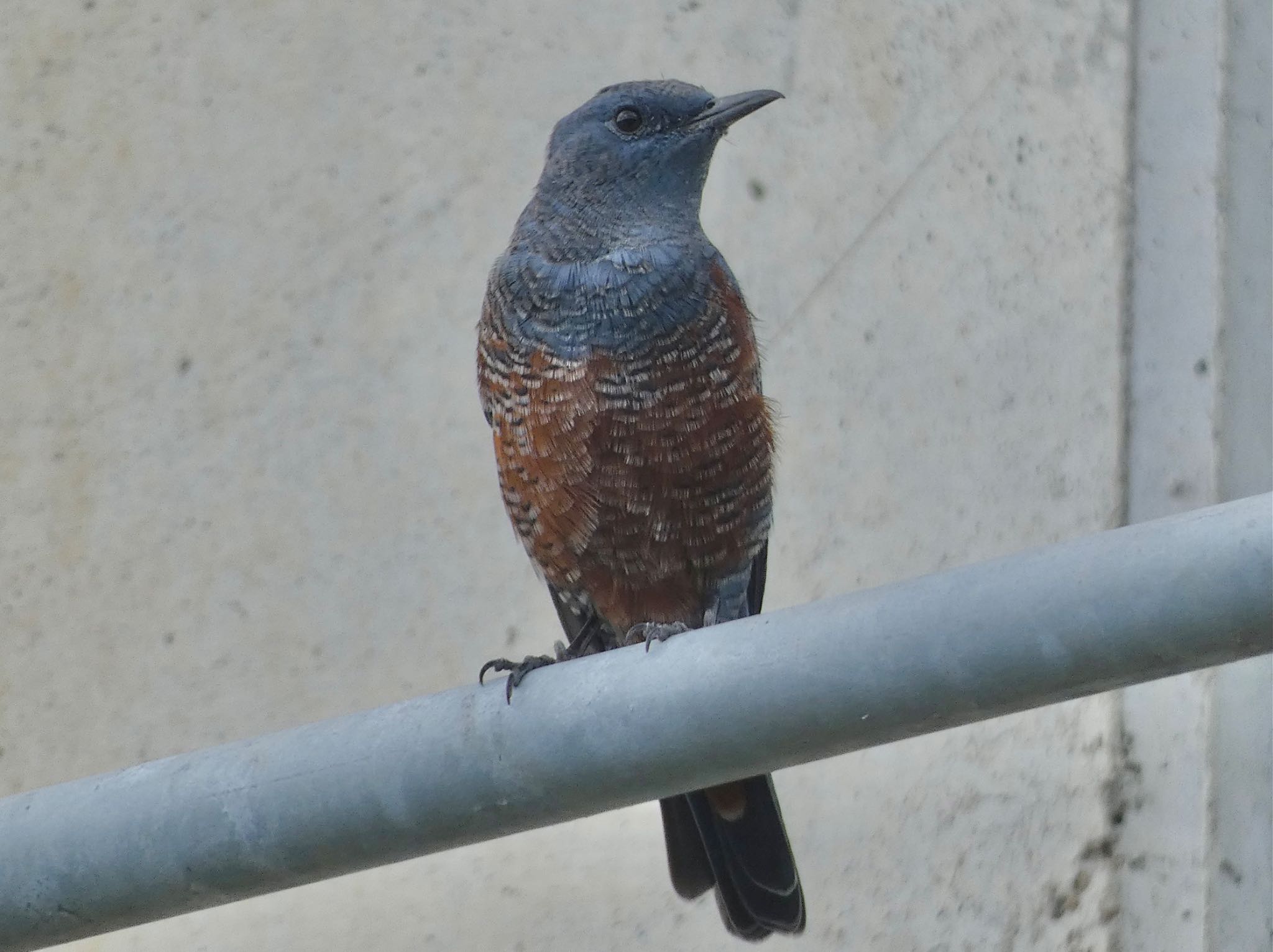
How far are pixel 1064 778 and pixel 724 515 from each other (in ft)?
3.10

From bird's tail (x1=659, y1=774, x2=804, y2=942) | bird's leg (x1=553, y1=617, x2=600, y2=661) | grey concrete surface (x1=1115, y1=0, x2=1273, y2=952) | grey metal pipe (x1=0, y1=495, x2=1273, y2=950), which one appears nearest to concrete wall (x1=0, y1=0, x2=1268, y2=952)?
grey concrete surface (x1=1115, y1=0, x2=1273, y2=952)

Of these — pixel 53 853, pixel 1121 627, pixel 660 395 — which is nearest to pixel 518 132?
pixel 660 395

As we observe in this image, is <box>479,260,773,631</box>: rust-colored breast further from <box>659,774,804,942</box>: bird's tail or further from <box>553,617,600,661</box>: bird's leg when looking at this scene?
<box>659,774,804,942</box>: bird's tail

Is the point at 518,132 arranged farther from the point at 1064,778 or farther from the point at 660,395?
the point at 1064,778

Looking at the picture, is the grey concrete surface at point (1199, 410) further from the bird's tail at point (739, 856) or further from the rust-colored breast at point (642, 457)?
the rust-colored breast at point (642, 457)

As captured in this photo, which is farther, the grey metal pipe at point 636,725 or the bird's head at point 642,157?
the bird's head at point 642,157

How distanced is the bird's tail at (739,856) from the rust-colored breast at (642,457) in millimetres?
411

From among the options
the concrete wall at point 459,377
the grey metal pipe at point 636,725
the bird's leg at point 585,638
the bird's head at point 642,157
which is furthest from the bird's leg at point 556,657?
the bird's head at point 642,157

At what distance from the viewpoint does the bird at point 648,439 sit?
327cm

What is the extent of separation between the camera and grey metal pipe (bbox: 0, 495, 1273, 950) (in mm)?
1539

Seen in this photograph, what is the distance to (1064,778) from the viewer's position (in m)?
3.68

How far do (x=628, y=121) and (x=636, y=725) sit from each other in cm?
218

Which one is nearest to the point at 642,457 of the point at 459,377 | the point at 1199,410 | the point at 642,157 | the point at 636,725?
the point at 642,157

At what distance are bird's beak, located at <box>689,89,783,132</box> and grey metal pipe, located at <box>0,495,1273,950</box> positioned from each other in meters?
1.93
